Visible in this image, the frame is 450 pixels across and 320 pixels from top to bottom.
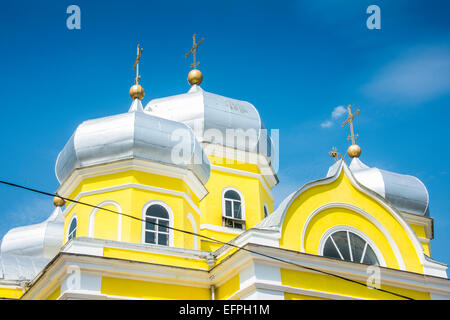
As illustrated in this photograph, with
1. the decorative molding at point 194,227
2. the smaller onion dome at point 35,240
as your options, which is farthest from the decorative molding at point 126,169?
the smaller onion dome at point 35,240

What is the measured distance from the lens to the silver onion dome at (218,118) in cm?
2016

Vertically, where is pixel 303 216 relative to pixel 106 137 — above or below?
below

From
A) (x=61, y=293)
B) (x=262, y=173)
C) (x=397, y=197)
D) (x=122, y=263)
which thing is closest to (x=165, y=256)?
(x=122, y=263)

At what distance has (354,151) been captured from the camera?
22.1 metres

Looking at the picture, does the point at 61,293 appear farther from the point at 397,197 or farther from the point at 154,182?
the point at 397,197

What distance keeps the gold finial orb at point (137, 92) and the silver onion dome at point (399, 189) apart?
6.92 metres

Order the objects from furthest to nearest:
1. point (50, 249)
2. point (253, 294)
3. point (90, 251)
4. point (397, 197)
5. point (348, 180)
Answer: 1. point (50, 249)
2. point (397, 197)
3. point (348, 180)
4. point (90, 251)
5. point (253, 294)

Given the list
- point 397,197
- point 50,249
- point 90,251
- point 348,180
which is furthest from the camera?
point 50,249

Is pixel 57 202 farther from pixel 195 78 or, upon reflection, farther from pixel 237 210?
pixel 237 210

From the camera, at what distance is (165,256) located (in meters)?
14.7

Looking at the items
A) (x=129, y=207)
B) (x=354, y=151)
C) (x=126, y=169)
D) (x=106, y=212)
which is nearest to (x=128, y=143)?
(x=126, y=169)

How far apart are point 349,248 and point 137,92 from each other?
804 cm

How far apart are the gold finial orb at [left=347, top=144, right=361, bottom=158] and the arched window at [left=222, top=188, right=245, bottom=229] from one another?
4619 mm

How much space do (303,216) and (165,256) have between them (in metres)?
3.17
